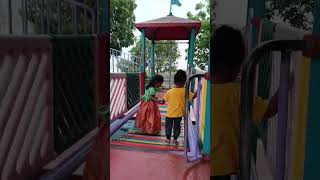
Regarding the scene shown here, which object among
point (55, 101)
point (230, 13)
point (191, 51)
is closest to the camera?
point (230, 13)

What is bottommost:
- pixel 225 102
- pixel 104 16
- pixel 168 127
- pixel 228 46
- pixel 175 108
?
pixel 168 127

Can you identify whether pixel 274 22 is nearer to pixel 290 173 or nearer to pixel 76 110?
pixel 290 173

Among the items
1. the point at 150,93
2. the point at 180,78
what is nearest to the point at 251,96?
the point at 180,78

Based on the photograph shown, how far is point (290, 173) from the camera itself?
1.87 ft

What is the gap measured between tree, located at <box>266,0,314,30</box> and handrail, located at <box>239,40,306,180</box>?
63 mm

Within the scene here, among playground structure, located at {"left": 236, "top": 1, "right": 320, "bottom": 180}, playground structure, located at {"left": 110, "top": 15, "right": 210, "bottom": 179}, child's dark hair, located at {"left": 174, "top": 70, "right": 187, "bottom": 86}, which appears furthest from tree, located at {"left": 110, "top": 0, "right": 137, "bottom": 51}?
playground structure, located at {"left": 236, "top": 1, "right": 320, "bottom": 180}

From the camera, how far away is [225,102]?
0.89 meters

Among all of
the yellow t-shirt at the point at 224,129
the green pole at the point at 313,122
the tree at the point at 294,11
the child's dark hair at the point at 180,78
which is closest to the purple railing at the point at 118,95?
the child's dark hair at the point at 180,78

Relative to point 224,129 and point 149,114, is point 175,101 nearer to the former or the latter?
point 149,114

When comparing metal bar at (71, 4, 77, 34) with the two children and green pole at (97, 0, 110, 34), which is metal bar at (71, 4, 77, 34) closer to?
green pole at (97, 0, 110, 34)

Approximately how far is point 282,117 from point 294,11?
0.69 ft

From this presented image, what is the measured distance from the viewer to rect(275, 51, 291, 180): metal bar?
1.80 feet

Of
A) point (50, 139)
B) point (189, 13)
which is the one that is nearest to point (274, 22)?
point (189, 13)

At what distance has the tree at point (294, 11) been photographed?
57 cm
